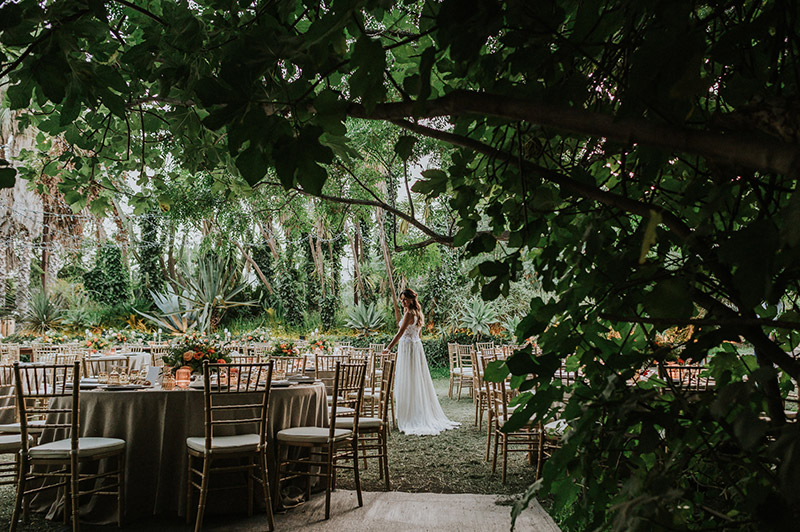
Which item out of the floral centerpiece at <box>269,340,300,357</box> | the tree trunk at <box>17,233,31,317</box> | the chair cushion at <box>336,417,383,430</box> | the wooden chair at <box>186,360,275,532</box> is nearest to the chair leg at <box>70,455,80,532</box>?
the wooden chair at <box>186,360,275,532</box>

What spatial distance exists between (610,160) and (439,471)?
421 cm

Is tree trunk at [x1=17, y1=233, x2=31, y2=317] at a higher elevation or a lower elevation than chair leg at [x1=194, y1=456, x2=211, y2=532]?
higher

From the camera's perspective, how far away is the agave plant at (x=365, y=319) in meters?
14.2

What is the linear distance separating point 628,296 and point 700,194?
0.18 m

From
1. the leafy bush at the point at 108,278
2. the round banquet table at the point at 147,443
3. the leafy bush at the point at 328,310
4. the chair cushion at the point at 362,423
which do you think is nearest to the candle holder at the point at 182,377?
the round banquet table at the point at 147,443

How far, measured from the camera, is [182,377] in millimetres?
4250

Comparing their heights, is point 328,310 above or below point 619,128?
below

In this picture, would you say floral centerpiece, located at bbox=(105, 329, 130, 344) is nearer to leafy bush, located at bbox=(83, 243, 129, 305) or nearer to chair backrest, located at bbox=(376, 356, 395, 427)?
leafy bush, located at bbox=(83, 243, 129, 305)

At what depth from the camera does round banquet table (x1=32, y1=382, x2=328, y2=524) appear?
12.0ft

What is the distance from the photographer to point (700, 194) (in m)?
0.79

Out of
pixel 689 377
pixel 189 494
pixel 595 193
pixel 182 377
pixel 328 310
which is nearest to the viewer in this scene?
pixel 595 193

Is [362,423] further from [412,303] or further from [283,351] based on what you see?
[412,303]

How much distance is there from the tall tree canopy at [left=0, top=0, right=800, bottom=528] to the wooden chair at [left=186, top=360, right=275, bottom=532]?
259 centimetres

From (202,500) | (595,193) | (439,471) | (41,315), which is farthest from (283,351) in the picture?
(41,315)
